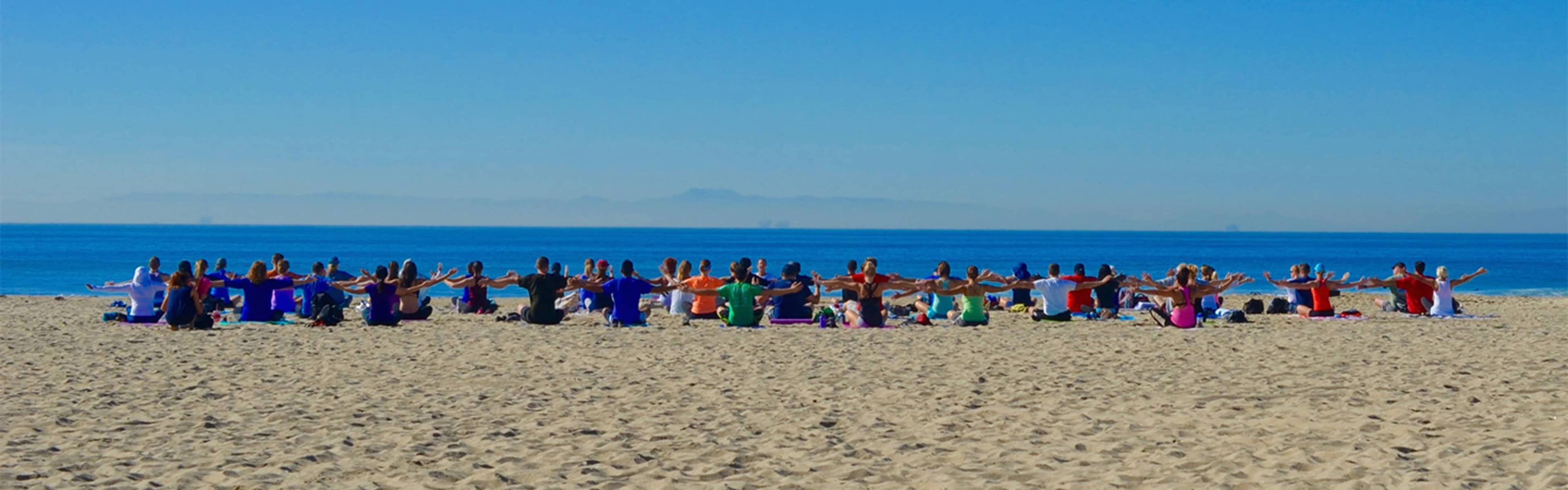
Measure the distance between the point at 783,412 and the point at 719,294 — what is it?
7.80 m

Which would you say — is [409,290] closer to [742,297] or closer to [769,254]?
[742,297]

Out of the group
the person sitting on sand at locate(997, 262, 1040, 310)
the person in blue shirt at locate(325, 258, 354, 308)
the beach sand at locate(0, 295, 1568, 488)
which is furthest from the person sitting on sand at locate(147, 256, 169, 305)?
the person sitting on sand at locate(997, 262, 1040, 310)

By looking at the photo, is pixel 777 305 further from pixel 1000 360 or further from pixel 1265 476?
pixel 1265 476

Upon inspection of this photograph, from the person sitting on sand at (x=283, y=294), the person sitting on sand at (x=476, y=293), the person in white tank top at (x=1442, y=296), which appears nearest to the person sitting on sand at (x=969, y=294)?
the person sitting on sand at (x=476, y=293)

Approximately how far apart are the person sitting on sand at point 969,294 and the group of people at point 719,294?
0.06 feet

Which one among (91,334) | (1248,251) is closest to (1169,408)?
(91,334)

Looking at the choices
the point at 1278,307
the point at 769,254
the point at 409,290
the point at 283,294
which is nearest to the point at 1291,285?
the point at 1278,307

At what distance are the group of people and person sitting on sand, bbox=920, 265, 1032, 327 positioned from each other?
0.02m

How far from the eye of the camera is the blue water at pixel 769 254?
56469mm

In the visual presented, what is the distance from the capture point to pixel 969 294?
16.5 meters

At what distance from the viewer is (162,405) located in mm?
9016

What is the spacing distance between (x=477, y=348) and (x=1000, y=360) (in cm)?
520

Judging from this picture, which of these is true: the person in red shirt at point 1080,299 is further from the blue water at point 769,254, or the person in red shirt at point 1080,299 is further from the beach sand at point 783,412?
the blue water at point 769,254

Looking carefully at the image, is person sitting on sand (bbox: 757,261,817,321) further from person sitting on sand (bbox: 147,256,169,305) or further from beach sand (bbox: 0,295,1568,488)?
person sitting on sand (bbox: 147,256,169,305)
